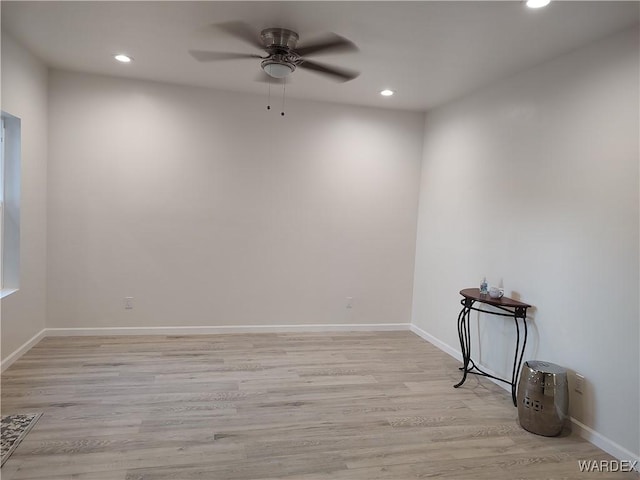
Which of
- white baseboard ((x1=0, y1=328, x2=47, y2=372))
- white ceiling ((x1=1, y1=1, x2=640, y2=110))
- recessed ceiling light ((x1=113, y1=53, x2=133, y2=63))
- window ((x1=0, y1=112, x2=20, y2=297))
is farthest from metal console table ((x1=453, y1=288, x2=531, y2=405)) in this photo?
window ((x1=0, y1=112, x2=20, y2=297))

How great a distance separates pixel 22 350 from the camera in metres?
3.60

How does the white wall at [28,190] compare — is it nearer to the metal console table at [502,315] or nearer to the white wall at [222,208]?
the white wall at [222,208]

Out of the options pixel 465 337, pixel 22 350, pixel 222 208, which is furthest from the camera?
pixel 222 208

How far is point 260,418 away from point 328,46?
2.58 metres

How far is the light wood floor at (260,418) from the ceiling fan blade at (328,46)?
2.51 metres

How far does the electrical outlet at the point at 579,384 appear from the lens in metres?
2.74

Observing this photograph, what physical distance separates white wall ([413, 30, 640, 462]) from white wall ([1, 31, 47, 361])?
3.91 m

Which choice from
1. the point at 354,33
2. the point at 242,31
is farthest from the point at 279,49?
the point at 354,33

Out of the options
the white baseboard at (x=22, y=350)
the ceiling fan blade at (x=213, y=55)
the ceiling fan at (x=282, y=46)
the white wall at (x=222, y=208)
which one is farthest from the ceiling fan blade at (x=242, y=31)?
the white baseboard at (x=22, y=350)

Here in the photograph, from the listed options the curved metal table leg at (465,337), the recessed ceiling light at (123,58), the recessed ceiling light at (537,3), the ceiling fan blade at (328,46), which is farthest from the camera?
the curved metal table leg at (465,337)

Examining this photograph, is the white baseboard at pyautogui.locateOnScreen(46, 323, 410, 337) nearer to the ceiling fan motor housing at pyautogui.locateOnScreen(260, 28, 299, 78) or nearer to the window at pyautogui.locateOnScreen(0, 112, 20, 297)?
the window at pyautogui.locateOnScreen(0, 112, 20, 297)

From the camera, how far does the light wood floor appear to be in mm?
2287

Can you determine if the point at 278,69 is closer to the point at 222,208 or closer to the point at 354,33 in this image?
the point at 354,33

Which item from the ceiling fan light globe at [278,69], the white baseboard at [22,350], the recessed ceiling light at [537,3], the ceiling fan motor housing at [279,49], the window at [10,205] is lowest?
the white baseboard at [22,350]
